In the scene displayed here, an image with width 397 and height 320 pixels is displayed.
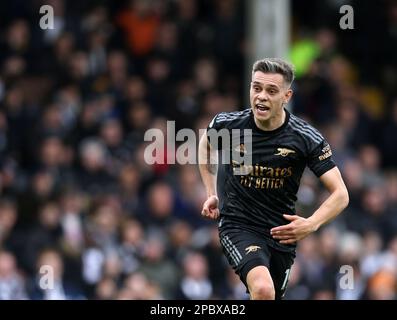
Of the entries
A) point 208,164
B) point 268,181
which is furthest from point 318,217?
point 208,164

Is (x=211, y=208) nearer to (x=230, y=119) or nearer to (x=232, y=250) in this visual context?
(x=232, y=250)

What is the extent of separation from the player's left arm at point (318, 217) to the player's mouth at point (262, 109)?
0.64 metres

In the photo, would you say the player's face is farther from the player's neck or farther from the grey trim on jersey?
the grey trim on jersey

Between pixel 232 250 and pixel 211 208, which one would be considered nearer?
pixel 232 250

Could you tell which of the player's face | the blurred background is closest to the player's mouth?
the player's face

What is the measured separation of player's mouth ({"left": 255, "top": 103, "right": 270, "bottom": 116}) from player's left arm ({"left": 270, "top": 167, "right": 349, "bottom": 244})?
0.64 metres

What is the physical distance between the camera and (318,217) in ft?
30.3

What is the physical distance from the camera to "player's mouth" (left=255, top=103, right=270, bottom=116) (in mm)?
9500

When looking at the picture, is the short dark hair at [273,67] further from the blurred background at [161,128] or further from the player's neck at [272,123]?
the blurred background at [161,128]

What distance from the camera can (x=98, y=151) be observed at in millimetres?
16141

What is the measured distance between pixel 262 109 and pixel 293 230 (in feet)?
3.24
